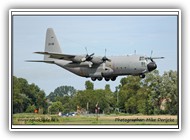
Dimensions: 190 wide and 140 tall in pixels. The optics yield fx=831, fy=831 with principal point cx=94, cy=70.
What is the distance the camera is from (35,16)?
1247cm

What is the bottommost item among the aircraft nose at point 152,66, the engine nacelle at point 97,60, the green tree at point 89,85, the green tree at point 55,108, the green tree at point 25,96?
the green tree at point 55,108

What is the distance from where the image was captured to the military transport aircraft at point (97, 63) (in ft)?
41.3

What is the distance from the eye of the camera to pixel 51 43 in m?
12.6

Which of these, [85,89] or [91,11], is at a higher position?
[91,11]

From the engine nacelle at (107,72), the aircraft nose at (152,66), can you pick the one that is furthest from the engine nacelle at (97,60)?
the aircraft nose at (152,66)

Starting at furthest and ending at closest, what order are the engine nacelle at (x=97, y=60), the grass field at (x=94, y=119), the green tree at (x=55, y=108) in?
the engine nacelle at (x=97, y=60), the green tree at (x=55, y=108), the grass field at (x=94, y=119)

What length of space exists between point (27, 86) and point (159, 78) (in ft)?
6.57

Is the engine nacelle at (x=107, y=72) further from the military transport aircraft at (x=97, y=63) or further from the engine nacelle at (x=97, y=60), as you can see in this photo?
the engine nacelle at (x=97, y=60)

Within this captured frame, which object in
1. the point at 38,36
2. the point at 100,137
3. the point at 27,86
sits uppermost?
the point at 38,36

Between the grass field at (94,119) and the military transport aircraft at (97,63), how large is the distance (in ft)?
2.09

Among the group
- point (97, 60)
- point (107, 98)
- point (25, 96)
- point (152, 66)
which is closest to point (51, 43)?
point (97, 60)

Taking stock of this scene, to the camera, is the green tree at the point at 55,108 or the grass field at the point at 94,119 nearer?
the grass field at the point at 94,119
